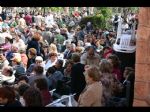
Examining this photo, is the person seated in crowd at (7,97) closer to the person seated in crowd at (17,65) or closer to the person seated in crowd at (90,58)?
the person seated in crowd at (17,65)

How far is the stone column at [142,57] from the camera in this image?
8.36 feet

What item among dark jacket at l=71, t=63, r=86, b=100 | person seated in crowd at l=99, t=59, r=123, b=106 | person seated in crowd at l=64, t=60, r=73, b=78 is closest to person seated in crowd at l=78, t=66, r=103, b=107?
person seated in crowd at l=99, t=59, r=123, b=106

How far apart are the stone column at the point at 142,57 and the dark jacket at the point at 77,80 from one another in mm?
2766

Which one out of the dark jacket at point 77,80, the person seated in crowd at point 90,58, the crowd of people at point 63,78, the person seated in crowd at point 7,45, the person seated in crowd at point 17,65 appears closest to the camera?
the crowd of people at point 63,78

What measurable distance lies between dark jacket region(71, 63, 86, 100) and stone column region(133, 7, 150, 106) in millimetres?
2766

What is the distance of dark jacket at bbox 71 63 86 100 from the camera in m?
5.44

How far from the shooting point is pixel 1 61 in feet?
26.5

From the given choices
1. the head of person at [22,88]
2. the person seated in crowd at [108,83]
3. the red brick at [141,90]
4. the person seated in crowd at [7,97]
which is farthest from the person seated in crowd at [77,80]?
the red brick at [141,90]

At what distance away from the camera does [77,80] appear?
557 centimetres

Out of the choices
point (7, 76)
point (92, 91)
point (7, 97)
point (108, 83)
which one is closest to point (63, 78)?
point (7, 76)

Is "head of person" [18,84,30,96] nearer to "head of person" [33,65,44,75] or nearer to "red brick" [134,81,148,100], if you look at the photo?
"head of person" [33,65,44,75]

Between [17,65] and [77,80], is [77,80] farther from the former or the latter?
[17,65]

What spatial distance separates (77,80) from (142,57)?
301cm
